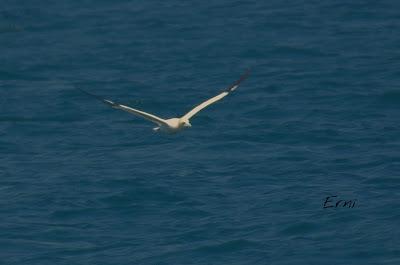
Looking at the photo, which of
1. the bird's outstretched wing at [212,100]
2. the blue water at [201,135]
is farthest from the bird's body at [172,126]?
the blue water at [201,135]

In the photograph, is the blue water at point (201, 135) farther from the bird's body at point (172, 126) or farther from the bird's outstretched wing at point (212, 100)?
the bird's outstretched wing at point (212, 100)

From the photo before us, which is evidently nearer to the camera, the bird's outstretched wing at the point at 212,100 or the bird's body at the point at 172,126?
the bird's body at the point at 172,126

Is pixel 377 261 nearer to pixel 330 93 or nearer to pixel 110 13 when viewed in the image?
pixel 330 93

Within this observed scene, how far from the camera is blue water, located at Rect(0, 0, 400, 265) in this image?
2002 inches

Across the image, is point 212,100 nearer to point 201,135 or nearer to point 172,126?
point 172,126

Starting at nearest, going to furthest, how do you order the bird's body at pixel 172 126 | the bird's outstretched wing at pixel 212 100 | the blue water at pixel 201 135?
the bird's body at pixel 172 126 < the bird's outstretched wing at pixel 212 100 < the blue water at pixel 201 135

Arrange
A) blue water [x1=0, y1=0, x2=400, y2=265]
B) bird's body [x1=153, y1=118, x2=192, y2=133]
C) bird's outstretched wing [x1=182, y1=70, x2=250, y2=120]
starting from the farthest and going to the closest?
blue water [x1=0, y1=0, x2=400, y2=265], bird's outstretched wing [x1=182, y1=70, x2=250, y2=120], bird's body [x1=153, y1=118, x2=192, y2=133]

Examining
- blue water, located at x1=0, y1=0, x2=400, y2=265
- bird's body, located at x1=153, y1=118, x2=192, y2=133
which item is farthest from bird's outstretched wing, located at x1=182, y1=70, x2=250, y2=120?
blue water, located at x1=0, y1=0, x2=400, y2=265

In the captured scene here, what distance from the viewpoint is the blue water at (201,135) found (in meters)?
50.8

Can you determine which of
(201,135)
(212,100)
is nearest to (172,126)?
(212,100)

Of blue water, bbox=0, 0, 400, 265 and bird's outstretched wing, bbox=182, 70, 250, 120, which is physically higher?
bird's outstretched wing, bbox=182, 70, 250, 120

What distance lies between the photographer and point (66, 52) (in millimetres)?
71938

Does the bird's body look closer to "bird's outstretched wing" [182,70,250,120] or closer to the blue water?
"bird's outstretched wing" [182,70,250,120]

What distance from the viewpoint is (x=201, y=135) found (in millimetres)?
59656
